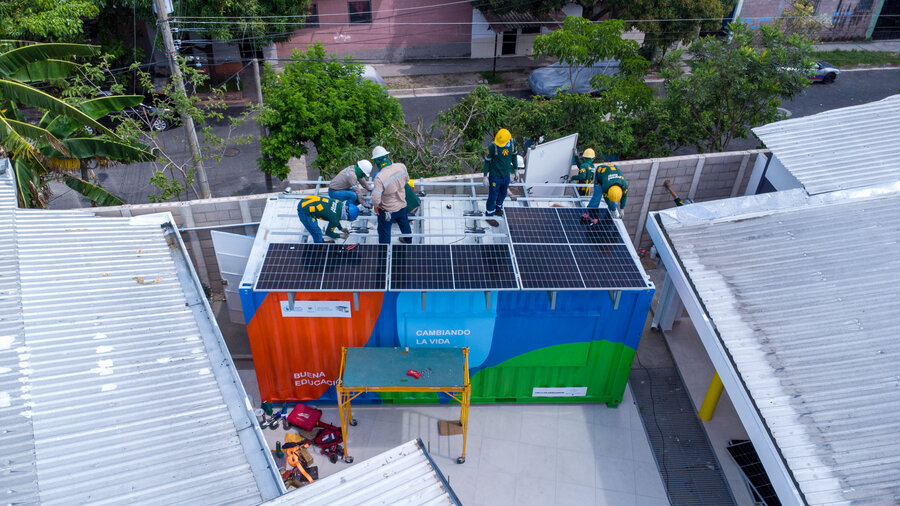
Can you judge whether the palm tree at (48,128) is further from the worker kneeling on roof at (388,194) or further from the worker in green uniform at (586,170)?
the worker in green uniform at (586,170)

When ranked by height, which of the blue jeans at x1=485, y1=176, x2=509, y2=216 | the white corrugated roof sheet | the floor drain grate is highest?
the blue jeans at x1=485, y1=176, x2=509, y2=216

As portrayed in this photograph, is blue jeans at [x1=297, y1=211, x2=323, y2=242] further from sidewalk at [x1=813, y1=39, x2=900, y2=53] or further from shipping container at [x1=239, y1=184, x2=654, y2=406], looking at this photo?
sidewalk at [x1=813, y1=39, x2=900, y2=53]

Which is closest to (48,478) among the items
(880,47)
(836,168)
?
(836,168)

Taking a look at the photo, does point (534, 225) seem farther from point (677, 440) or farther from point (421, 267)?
point (677, 440)

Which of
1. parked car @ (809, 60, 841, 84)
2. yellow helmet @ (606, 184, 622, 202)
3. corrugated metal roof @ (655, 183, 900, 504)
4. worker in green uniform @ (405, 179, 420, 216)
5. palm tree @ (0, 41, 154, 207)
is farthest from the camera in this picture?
parked car @ (809, 60, 841, 84)

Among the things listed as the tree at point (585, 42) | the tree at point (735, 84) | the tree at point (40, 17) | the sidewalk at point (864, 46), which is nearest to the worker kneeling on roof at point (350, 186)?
the tree at point (585, 42)

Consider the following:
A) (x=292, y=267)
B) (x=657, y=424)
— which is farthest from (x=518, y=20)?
(x=292, y=267)

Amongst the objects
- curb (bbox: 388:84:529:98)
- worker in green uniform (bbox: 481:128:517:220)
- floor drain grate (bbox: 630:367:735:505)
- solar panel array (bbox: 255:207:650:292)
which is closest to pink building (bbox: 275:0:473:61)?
curb (bbox: 388:84:529:98)
